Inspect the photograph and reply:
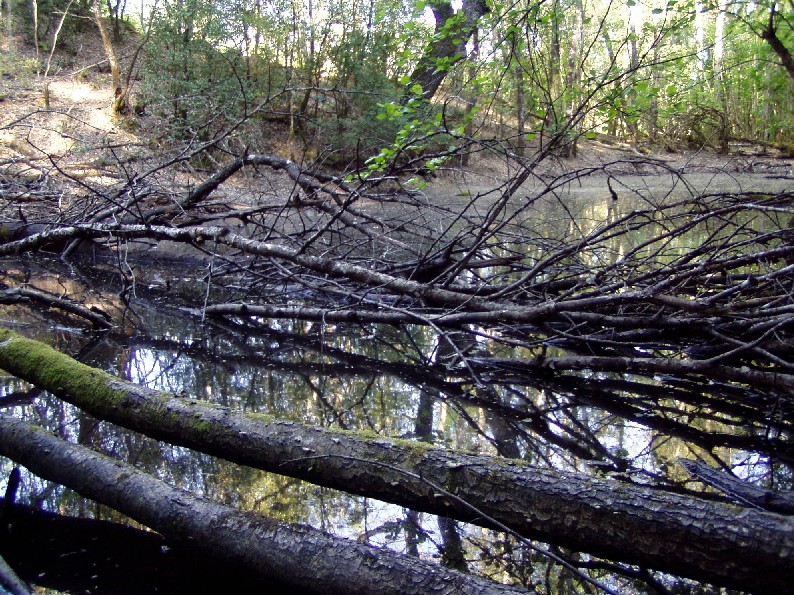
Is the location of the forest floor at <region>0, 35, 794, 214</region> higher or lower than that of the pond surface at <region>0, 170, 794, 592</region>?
higher

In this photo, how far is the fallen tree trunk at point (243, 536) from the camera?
174 cm

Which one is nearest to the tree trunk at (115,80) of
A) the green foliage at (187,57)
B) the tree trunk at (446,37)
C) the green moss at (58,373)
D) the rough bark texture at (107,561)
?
the green foliage at (187,57)

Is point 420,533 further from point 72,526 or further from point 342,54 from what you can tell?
point 342,54

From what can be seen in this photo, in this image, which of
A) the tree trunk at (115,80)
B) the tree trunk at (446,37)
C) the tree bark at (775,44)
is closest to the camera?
the tree trunk at (446,37)

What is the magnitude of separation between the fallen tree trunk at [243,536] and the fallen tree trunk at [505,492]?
0.77 feet

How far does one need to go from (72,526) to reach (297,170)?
14.5ft

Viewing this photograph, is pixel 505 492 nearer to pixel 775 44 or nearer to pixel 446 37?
pixel 446 37

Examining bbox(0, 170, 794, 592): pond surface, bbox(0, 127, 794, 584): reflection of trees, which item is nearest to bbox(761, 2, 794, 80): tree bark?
bbox(0, 127, 794, 584): reflection of trees

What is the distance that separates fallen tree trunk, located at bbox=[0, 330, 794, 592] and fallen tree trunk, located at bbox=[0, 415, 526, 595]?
233 millimetres

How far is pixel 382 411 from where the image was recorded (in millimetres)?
3527

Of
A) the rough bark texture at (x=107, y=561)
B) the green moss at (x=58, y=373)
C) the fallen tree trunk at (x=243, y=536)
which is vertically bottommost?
the rough bark texture at (x=107, y=561)

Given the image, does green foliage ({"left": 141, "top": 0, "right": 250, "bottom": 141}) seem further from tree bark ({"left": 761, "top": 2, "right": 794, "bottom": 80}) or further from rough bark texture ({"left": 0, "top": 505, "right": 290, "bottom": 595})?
rough bark texture ({"left": 0, "top": 505, "right": 290, "bottom": 595})

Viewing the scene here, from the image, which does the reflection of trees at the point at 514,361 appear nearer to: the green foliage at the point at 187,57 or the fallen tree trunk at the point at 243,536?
the fallen tree trunk at the point at 243,536

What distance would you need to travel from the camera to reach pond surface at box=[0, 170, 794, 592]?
2.51 metres
